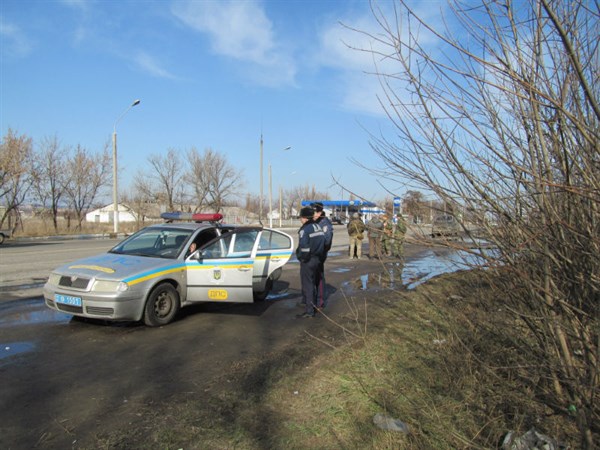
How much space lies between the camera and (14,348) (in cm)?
496

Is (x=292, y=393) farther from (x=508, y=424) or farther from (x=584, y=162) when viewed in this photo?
(x=584, y=162)

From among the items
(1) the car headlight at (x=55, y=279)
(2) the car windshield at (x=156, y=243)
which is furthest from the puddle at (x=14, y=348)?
(2) the car windshield at (x=156, y=243)

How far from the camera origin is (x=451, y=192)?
8.80 feet

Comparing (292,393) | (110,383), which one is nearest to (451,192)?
(292,393)

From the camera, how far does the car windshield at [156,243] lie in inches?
267

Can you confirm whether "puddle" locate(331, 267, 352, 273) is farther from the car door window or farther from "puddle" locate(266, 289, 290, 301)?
the car door window

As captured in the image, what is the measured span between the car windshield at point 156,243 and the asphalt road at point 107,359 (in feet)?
3.53

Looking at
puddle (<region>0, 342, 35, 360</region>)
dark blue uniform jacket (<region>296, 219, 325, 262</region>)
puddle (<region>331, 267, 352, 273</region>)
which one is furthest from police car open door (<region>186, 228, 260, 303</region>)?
puddle (<region>331, 267, 352, 273</region>)

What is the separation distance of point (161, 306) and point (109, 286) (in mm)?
867

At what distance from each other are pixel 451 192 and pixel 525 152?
0.55 meters

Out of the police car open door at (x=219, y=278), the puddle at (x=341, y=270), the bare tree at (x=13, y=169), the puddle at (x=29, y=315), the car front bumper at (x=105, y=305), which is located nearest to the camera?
the car front bumper at (x=105, y=305)

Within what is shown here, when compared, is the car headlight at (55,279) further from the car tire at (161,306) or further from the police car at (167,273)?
the car tire at (161,306)

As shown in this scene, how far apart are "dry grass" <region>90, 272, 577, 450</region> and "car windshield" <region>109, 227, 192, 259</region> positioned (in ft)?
9.19

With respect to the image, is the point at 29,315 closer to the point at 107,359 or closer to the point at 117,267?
the point at 117,267
